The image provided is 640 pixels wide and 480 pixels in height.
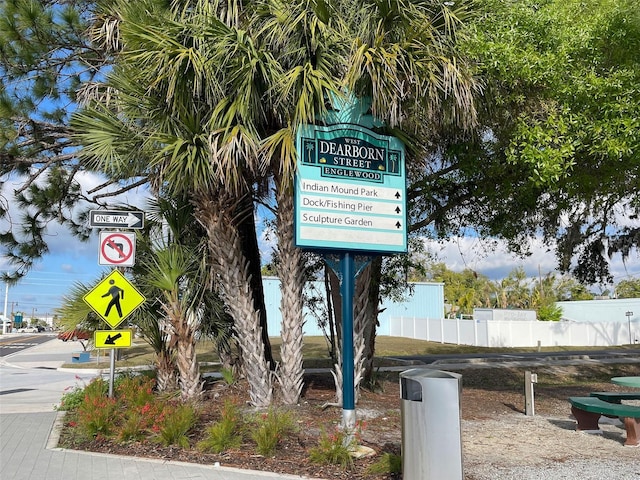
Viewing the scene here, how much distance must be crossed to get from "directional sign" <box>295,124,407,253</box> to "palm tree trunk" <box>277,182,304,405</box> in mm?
1516

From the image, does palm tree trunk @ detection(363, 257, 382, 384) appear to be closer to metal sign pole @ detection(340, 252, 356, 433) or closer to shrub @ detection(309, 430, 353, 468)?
metal sign pole @ detection(340, 252, 356, 433)

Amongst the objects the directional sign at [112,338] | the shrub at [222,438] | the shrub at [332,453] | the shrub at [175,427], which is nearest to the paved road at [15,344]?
the directional sign at [112,338]

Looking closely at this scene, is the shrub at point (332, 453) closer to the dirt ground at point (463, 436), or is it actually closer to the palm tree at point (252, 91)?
the dirt ground at point (463, 436)

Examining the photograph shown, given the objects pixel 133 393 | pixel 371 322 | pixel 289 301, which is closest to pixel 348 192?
pixel 289 301

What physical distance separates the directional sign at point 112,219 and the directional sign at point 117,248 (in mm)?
139

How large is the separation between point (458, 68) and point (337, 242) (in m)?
3.35

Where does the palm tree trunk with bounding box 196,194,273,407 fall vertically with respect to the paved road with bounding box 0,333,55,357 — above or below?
above

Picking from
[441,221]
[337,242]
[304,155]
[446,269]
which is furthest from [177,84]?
[446,269]

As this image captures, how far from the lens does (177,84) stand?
9.25m

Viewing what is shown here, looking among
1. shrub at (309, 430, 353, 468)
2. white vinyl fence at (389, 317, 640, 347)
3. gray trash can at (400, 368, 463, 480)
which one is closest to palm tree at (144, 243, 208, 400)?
shrub at (309, 430, 353, 468)

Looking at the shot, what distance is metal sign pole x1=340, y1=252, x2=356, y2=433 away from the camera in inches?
316

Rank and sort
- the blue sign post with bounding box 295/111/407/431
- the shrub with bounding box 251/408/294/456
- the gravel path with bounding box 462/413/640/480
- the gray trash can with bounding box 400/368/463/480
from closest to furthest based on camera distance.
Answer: the gray trash can with bounding box 400/368/463/480 < the gravel path with bounding box 462/413/640/480 < the shrub with bounding box 251/408/294/456 < the blue sign post with bounding box 295/111/407/431

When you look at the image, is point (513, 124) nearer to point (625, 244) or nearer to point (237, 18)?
point (237, 18)

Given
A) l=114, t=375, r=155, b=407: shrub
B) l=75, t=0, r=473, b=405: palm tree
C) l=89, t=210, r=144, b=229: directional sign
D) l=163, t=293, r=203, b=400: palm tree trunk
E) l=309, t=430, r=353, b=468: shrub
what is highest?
l=75, t=0, r=473, b=405: palm tree
